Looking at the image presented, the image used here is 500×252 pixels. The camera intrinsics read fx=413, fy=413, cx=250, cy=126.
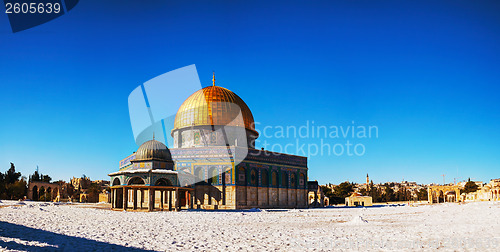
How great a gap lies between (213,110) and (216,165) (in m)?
6.84

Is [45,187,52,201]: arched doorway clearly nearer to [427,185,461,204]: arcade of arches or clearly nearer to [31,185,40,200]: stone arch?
[31,185,40,200]: stone arch

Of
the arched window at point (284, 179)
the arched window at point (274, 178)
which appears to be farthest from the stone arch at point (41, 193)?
the arched window at point (284, 179)

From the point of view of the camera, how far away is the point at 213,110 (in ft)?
138

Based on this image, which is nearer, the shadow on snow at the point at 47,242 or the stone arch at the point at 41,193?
the shadow on snow at the point at 47,242

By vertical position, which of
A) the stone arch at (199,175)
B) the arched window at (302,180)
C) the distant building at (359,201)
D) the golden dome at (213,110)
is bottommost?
the distant building at (359,201)

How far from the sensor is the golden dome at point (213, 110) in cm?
4172

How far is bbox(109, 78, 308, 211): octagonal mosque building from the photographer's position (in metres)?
33.2

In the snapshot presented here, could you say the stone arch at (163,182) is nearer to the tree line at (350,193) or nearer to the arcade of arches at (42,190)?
the arcade of arches at (42,190)

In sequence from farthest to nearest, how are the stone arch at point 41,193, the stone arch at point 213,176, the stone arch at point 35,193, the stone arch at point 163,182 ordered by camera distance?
the stone arch at point 41,193 < the stone arch at point 35,193 < the stone arch at point 213,176 < the stone arch at point 163,182

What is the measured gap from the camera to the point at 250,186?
38.8m

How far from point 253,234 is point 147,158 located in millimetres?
20109

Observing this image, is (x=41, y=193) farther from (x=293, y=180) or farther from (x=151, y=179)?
(x=151, y=179)

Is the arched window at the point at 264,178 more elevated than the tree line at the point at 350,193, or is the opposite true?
the arched window at the point at 264,178

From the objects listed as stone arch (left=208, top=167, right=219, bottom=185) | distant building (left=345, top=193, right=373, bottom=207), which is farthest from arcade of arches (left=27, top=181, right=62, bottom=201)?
distant building (left=345, top=193, right=373, bottom=207)
